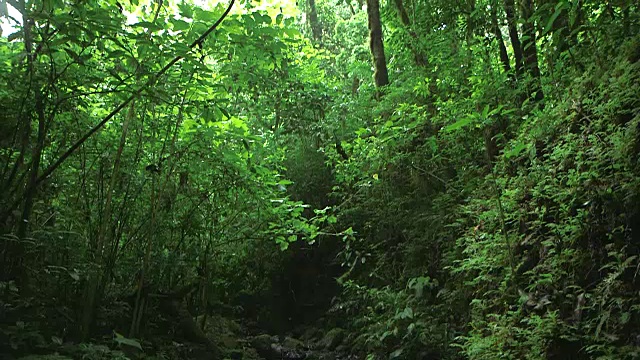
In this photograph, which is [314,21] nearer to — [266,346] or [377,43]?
[377,43]

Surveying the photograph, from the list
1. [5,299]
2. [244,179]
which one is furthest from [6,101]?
[244,179]

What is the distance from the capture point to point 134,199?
5.23 m

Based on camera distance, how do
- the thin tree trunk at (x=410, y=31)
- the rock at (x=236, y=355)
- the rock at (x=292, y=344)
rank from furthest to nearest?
1. the thin tree trunk at (x=410, y=31)
2. the rock at (x=292, y=344)
3. the rock at (x=236, y=355)

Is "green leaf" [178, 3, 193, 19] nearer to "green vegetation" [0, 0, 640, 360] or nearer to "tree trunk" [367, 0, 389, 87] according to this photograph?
"green vegetation" [0, 0, 640, 360]

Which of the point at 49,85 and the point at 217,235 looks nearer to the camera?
the point at 49,85

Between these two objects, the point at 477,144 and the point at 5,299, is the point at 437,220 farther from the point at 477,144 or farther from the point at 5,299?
the point at 5,299

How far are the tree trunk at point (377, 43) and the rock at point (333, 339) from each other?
4.90 metres

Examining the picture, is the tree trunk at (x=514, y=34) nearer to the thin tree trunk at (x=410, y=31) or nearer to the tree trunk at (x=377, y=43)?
the thin tree trunk at (x=410, y=31)

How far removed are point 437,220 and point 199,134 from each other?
3.56 meters

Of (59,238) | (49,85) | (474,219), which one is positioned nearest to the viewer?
(49,85)

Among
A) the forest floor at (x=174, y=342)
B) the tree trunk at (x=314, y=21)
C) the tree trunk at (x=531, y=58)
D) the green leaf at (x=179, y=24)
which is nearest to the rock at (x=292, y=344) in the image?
the forest floor at (x=174, y=342)

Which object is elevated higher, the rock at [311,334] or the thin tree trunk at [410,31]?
the thin tree trunk at [410,31]

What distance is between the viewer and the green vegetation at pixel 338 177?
3.63m

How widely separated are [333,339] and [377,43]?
5808mm
